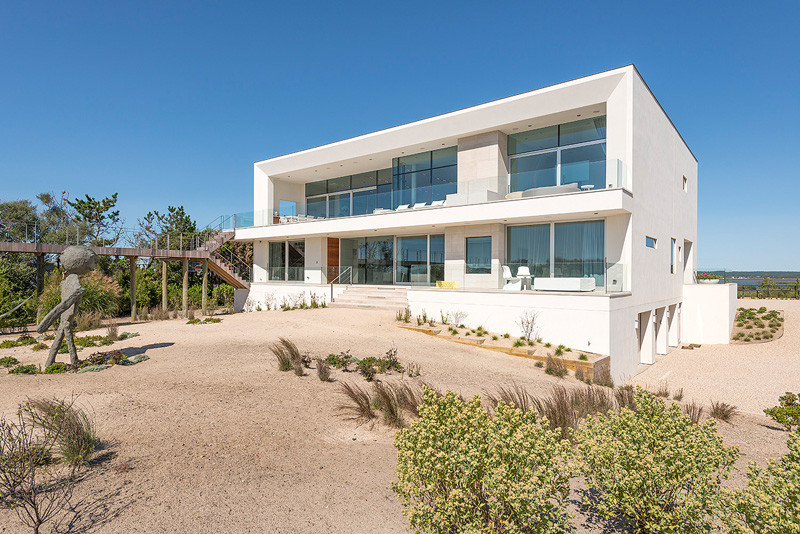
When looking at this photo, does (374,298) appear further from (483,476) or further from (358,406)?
(483,476)

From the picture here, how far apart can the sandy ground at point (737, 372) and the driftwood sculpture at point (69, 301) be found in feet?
47.7

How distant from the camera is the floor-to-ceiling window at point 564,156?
14789mm

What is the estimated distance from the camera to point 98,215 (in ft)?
85.0

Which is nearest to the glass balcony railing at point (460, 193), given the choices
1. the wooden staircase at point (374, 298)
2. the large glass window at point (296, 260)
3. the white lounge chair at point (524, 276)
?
the large glass window at point (296, 260)

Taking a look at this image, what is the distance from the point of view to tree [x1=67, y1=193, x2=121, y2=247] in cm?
2536

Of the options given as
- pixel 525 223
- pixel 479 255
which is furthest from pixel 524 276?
pixel 479 255

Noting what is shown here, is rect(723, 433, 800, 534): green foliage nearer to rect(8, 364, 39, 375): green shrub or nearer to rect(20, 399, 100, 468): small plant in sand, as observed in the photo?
rect(20, 399, 100, 468): small plant in sand

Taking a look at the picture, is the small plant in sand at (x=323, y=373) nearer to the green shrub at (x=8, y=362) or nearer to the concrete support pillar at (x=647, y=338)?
the green shrub at (x=8, y=362)

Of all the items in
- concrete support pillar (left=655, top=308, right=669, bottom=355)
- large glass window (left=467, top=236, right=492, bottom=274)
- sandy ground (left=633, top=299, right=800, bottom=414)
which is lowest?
sandy ground (left=633, top=299, right=800, bottom=414)

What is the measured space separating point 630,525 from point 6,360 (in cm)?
1090

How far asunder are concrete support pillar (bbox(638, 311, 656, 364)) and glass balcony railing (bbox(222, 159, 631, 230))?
5.75 metres

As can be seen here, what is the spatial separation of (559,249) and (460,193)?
183 inches

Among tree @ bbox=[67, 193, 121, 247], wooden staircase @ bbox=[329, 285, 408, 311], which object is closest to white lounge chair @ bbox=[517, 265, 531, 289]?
wooden staircase @ bbox=[329, 285, 408, 311]

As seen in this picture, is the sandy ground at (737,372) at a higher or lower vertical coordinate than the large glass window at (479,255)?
lower
